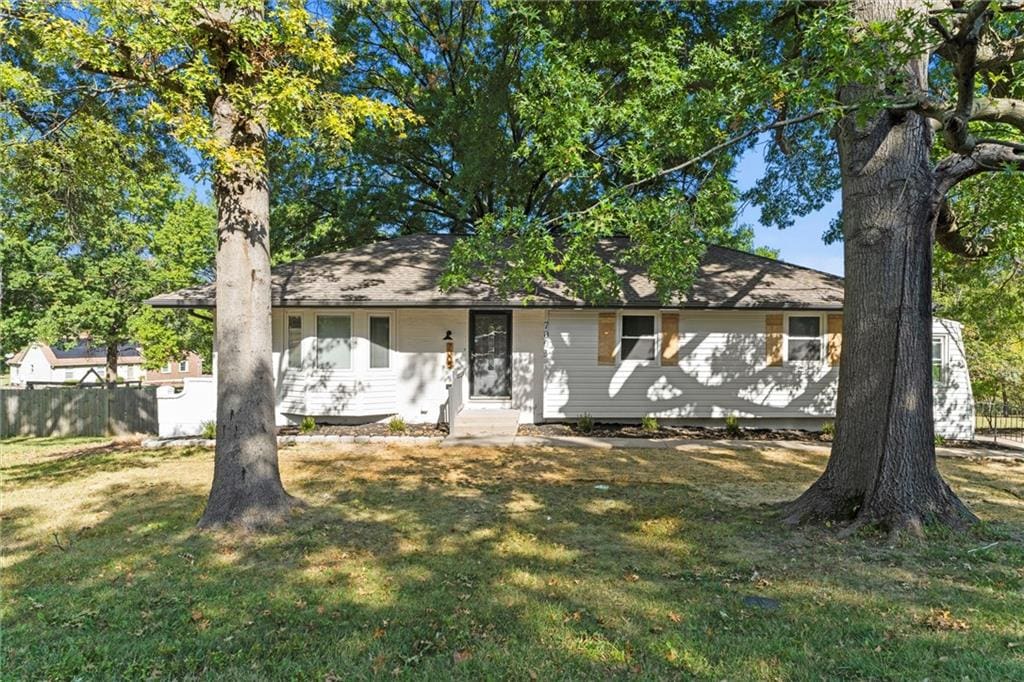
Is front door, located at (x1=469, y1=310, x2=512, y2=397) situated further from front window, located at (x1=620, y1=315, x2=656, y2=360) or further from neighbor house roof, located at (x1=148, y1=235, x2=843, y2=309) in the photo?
front window, located at (x1=620, y1=315, x2=656, y2=360)

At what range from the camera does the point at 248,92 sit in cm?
512

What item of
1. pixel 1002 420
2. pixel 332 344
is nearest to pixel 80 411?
pixel 332 344

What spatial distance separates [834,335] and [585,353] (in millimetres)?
5812

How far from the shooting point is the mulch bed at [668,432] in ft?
37.4

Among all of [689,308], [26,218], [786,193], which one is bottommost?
[689,308]

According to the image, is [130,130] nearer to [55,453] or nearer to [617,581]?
[55,453]

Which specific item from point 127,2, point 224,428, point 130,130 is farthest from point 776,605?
point 130,130

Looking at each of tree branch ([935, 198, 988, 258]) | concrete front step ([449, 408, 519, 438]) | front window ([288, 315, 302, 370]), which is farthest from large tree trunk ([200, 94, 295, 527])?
tree branch ([935, 198, 988, 258])

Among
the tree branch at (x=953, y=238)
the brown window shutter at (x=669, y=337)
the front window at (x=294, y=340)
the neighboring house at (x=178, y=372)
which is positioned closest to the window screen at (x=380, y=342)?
the front window at (x=294, y=340)

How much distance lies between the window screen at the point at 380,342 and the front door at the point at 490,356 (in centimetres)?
190

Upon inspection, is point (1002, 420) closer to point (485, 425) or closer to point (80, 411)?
point (485, 425)

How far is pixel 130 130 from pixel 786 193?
14.0 metres

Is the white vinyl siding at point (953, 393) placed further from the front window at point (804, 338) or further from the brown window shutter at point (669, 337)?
the brown window shutter at point (669, 337)

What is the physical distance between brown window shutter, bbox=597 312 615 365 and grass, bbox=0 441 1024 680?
16.2 ft
